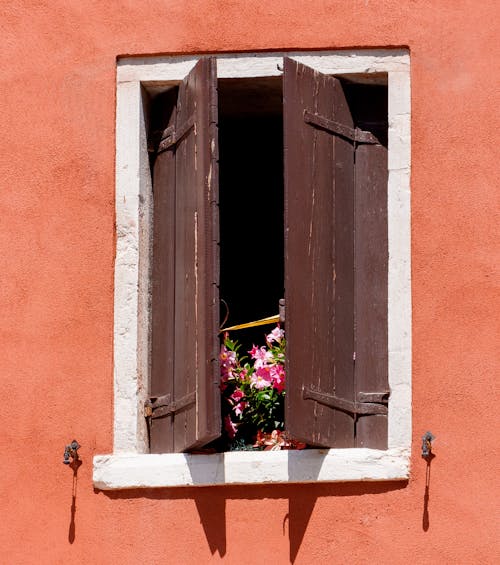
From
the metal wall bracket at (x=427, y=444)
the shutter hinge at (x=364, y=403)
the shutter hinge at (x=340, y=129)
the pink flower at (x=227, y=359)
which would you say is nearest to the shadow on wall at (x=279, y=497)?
the metal wall bracket at (x=427, y=444)

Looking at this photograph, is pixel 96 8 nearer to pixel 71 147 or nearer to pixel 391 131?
pixel 71 147

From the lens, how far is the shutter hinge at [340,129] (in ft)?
25.3

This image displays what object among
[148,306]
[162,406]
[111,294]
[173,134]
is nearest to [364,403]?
[162,406]

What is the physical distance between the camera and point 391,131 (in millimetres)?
7855

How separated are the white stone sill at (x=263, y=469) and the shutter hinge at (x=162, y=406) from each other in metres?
0.19

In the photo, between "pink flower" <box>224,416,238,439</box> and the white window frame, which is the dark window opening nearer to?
the white window frame

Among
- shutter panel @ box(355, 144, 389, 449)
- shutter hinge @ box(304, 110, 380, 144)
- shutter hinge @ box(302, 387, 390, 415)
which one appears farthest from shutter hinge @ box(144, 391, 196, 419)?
shutter hinge @ box(304, 110, 380, 144)

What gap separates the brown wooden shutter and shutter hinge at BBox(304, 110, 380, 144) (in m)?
0.44

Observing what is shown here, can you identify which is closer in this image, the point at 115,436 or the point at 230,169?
the point at 115,436

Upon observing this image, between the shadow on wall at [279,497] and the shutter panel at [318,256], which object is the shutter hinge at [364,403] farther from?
the shadow on wall at [279,497]

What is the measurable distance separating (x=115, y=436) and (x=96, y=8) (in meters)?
1.72

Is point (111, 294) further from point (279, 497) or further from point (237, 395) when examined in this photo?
point (279, 497)

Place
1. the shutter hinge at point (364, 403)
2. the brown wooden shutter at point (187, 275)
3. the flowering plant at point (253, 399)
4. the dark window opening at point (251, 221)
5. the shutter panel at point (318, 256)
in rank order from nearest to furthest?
the brown wooden shutter at point (187, 275) → the shutter panel at point (318, 256) → the shutter hinge at point (364, 403) → the flowering plant at point (253, 399) → the dark window opening at point (251, 221)

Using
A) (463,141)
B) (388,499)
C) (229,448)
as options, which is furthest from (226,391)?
(463,141)
